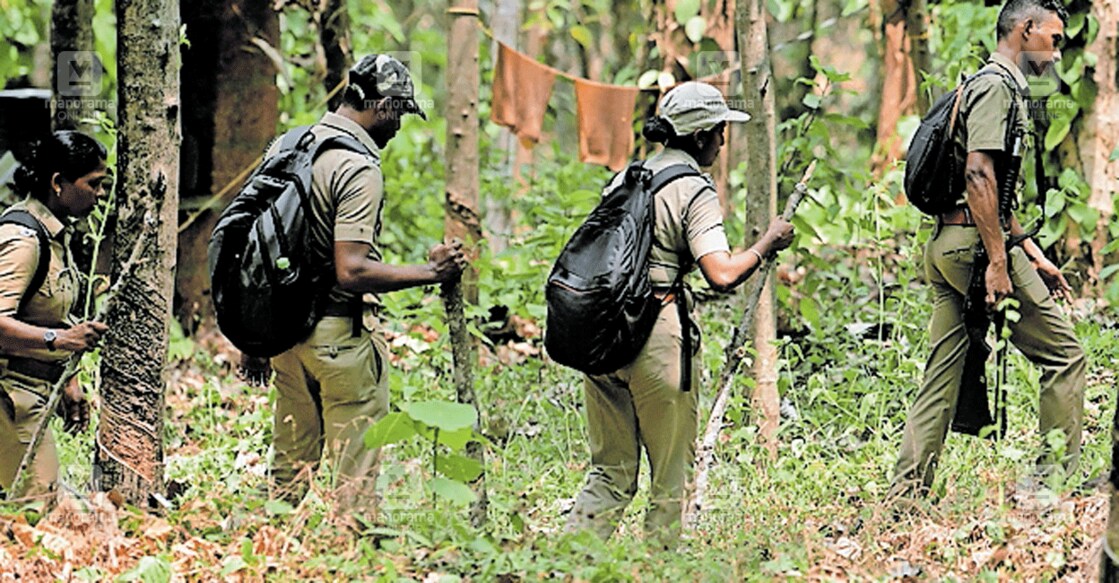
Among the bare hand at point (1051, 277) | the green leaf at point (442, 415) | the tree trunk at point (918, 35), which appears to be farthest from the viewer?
the tree trunk at point (918, 35)

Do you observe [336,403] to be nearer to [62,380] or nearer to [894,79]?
[62,380]

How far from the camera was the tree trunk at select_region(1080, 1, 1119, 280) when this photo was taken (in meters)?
8.51

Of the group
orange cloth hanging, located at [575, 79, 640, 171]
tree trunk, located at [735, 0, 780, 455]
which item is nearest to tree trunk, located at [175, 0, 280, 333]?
orange cloth hanging, located at [575, 79, 640, 171]

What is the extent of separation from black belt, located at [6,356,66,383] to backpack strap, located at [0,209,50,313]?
202 mm

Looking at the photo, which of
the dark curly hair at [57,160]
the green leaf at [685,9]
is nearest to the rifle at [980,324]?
the dark curly hair at [57,160]

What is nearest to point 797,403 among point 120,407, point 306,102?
point 120,407

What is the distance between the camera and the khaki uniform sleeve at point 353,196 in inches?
188

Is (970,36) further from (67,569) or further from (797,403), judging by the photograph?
(67,569)

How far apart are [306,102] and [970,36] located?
6.25 m

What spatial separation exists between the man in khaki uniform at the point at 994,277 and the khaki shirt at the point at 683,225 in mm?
1108

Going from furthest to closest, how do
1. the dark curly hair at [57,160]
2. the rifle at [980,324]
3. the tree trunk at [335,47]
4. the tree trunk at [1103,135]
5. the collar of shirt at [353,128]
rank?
1. the tree trunk at [335,47]
2. the tree trunk at [1103,135]
3. the rifle at [980,324]
4. the dark curly hair at [57,160]
5. the collar of shirt at [353,128]

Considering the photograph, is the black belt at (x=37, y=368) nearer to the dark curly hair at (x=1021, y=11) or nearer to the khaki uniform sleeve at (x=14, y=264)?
the khaki uniform sleeve at (x=14, y=264)

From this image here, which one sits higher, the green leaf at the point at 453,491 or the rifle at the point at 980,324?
the rifle at the point at 980,324

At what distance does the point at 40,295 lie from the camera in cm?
501
